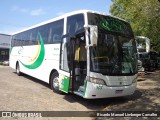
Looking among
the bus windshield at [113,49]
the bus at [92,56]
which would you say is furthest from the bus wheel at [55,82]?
the bus windshield at [113,49]

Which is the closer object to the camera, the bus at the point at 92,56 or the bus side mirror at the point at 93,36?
the bus side mirror at the point at 93,36

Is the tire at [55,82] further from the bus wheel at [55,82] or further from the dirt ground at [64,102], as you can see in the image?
the dirt ground at [64,102]

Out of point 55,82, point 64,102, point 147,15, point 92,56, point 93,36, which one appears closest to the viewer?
point 93,36

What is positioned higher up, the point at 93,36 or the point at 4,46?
the point at 4,46

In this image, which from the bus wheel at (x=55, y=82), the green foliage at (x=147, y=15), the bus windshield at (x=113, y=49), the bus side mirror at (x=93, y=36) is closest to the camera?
the bus side mirror at (x=93, y=36)

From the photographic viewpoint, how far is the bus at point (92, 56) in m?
8.81

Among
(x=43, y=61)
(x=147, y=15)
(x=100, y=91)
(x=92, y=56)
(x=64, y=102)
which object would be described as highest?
(x=147, y=15)

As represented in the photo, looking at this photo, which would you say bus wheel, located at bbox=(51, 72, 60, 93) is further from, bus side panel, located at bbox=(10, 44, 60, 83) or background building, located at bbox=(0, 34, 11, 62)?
background building, located at bbox=(0, 34, 11, 62)

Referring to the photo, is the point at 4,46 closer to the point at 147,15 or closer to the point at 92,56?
the point at 147,15

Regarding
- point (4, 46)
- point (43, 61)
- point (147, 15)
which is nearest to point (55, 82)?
point (43, 61)

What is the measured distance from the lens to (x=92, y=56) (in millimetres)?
8789

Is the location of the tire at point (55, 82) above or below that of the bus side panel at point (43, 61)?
below

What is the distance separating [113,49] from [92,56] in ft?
3.42

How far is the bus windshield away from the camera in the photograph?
350 inches
